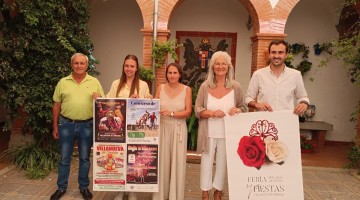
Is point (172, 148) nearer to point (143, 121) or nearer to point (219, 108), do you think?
point (143, 121)

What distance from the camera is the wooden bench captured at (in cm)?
769

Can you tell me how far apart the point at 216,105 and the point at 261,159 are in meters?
0.78

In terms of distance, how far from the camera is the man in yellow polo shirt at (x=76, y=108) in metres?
3.69

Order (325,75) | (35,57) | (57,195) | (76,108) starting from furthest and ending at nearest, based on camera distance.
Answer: (325,75)
(35,57)
(57,195)
(76,108)

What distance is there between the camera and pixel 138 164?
12.0ft

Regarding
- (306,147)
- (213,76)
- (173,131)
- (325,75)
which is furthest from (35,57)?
(325,75)

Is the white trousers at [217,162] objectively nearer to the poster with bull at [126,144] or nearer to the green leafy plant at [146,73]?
the poster with bull at [126,144]

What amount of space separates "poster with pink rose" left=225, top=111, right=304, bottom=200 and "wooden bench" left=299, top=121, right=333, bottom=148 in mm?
4776

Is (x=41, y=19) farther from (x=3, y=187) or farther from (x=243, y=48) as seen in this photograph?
(x=243, y=48)

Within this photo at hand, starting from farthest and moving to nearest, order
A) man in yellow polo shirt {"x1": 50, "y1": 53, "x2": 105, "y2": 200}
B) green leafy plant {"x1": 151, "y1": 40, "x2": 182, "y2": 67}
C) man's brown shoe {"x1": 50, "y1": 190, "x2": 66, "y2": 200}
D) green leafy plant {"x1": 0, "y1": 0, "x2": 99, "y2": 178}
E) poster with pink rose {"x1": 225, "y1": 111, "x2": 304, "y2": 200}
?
1. green leafy plant {"x1": 151, "y1": 40, "x2": 182, "y2": 67}
2. green leafy plant {"x1": 0, "y1": 0, "x2": 99, "y2": 178}
3. man's brown shoe {"x1": 50, "y1": 190, "x2": 66, "y2": 200}
4. man in yellow polo shirt {"x1": 50, "y1": 53, "x2": 105, "y2": 200}
5. poster with pink rose {"x1": 225, "y1": 111, "x2": 304, "y2": 200}

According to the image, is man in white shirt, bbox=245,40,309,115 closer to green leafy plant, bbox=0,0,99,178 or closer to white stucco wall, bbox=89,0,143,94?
green leafy plant, bbox=0,0,99,178

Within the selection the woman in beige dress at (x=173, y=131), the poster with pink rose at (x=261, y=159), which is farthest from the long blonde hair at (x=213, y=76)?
the poster with pink rose at (x=261, y=159)

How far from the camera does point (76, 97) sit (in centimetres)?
369

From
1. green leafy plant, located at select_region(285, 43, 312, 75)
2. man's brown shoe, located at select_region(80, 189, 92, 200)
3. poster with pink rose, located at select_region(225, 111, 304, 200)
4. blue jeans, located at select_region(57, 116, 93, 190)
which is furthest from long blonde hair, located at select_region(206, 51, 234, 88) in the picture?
green leafy plant, located at select_region(285, 43, 312, 75)
